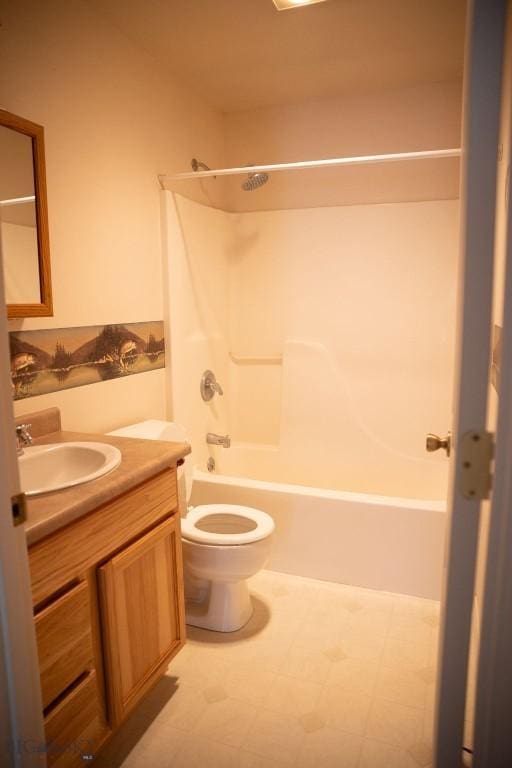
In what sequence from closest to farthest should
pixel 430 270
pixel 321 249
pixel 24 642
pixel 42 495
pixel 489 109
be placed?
1. pixel 489 109
2. pixel 24 642
3. pixel 42 495
4. pixel 430 270
5. pixel 321 249

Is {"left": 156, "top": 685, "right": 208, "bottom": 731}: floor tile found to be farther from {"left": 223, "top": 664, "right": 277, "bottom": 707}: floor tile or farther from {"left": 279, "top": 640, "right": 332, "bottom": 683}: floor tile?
{"left": 279, "top": 640, "right": 332, "bottom": 683}: floor tile

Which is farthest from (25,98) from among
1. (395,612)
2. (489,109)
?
(395,612)

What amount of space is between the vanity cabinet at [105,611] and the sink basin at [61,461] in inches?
6.8

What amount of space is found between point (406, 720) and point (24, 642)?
1304 millimetres

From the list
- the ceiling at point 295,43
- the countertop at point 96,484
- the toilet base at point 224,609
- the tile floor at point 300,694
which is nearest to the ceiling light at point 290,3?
the ceiling at point 295,43

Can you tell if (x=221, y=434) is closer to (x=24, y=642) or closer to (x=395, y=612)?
(x=395, y=612)

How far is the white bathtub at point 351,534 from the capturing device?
Result: 224cm

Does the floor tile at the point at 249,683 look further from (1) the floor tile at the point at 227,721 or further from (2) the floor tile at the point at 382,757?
(2) the floor tile at the point at 382,757

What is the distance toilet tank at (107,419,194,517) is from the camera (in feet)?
6.76

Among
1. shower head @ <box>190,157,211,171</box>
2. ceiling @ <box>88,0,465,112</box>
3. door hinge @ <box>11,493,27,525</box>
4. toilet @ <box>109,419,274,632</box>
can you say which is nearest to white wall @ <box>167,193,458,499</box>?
shower head @ <box>190,157,211,171</box>

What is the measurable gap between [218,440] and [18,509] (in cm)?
199

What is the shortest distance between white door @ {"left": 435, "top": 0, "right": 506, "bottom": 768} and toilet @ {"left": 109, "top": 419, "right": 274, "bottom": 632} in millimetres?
1240

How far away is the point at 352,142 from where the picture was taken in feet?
9.39

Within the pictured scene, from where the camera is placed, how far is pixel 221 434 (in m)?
3.15
